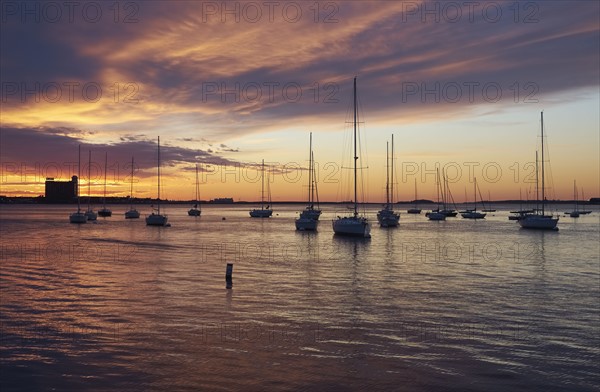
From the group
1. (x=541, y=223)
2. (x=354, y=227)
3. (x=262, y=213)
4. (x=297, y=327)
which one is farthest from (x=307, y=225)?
(x=262, y=213)

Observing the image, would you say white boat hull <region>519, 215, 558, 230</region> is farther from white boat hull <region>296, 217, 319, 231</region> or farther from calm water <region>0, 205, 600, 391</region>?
calm water <region>0, 205, 600, 391</region>

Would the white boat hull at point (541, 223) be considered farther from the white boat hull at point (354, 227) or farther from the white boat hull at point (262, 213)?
the white boat hull at point (262, 213)

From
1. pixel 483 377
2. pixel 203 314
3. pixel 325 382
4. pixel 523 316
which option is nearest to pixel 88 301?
pixel 203 314

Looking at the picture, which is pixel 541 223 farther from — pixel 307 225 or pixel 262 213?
pixel 262 213

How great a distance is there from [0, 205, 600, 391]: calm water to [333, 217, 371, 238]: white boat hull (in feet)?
96.6

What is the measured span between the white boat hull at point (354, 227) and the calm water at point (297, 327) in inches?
1160

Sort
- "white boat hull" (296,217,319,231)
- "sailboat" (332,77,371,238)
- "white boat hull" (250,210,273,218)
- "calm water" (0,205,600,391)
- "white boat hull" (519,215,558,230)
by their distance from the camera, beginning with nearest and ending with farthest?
"calm water" (0,205,600,391), "sailboat" (332,77,371,238), "white boat hull" (296,217,319,231), "white boat hull" (519,215,558,230), "white boat hull" (250,210,273,218)

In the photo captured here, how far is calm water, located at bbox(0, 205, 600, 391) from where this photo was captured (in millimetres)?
14023

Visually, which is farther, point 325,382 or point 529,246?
point 529,246

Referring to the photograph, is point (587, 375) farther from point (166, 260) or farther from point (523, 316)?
point (166, 260)

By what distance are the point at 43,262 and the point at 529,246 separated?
164ft

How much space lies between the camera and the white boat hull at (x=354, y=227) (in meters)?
69.0

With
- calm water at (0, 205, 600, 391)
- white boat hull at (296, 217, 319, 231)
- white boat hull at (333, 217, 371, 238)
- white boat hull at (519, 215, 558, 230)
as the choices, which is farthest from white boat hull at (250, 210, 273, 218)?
calm water at (0, 205, 600, 391)

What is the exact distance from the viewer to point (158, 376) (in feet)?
45.7
